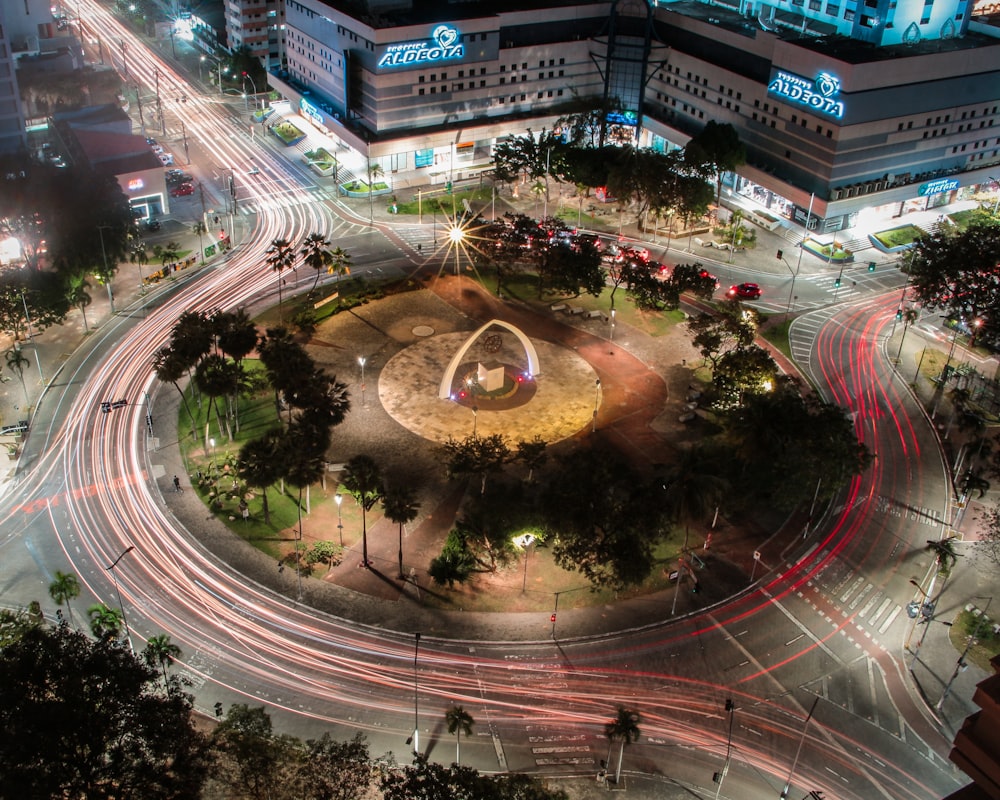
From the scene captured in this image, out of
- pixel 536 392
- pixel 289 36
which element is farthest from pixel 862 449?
pixel 289 36

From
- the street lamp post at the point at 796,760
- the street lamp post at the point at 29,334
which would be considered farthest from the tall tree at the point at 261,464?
the street lamp post at the point at 796,760

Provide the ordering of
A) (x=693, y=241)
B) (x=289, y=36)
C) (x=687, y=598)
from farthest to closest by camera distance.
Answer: (x=289, y=36), (x=693, y=241), (x=687, y=598)

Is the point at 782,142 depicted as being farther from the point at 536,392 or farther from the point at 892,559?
the point at 892,559

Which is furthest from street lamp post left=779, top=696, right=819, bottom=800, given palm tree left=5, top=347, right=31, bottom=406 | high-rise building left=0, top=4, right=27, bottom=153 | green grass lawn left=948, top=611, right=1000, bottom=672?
high-rise building left=0, top=4, right=27, bottom=153

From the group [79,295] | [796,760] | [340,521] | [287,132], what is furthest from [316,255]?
[796,760]

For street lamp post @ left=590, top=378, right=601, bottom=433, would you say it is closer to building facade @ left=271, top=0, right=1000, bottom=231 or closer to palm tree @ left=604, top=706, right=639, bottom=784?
palm tree @ left=604, top=706, right=639, bottom=784

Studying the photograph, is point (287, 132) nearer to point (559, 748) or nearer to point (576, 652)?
point (576, 652)
